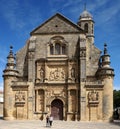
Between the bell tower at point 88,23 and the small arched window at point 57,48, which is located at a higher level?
the bell tower at point 88,23

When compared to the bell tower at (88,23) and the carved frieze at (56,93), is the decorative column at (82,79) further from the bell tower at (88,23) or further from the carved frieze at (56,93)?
the bell tower at (88,23)

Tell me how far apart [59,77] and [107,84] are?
667 centimetres

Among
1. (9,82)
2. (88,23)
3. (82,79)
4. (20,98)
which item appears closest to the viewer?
(82,79)

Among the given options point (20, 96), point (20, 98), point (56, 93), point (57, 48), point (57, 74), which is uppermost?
point (57, 48)

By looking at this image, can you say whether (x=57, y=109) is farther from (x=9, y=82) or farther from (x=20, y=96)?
(x=9, y=82)

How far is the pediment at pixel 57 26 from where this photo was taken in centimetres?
4444

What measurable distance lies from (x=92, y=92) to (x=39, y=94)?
7160 millimetres

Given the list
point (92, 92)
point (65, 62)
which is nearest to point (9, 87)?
point (65, 62)

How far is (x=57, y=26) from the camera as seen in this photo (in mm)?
44781

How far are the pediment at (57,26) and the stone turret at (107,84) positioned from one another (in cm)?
608

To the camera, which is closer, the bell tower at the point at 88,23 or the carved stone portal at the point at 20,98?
the carved stone portal at the point at 20,98

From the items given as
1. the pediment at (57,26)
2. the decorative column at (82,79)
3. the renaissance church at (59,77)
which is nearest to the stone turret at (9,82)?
the renaissance church at (59,77)

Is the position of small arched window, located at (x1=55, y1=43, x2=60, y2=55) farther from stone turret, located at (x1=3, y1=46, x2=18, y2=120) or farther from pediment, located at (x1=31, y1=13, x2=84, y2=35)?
stone turret, located at (x1=3, y1=46, x2=18, y2=120)

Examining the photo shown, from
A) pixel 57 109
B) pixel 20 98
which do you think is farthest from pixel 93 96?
pixel 20 98
